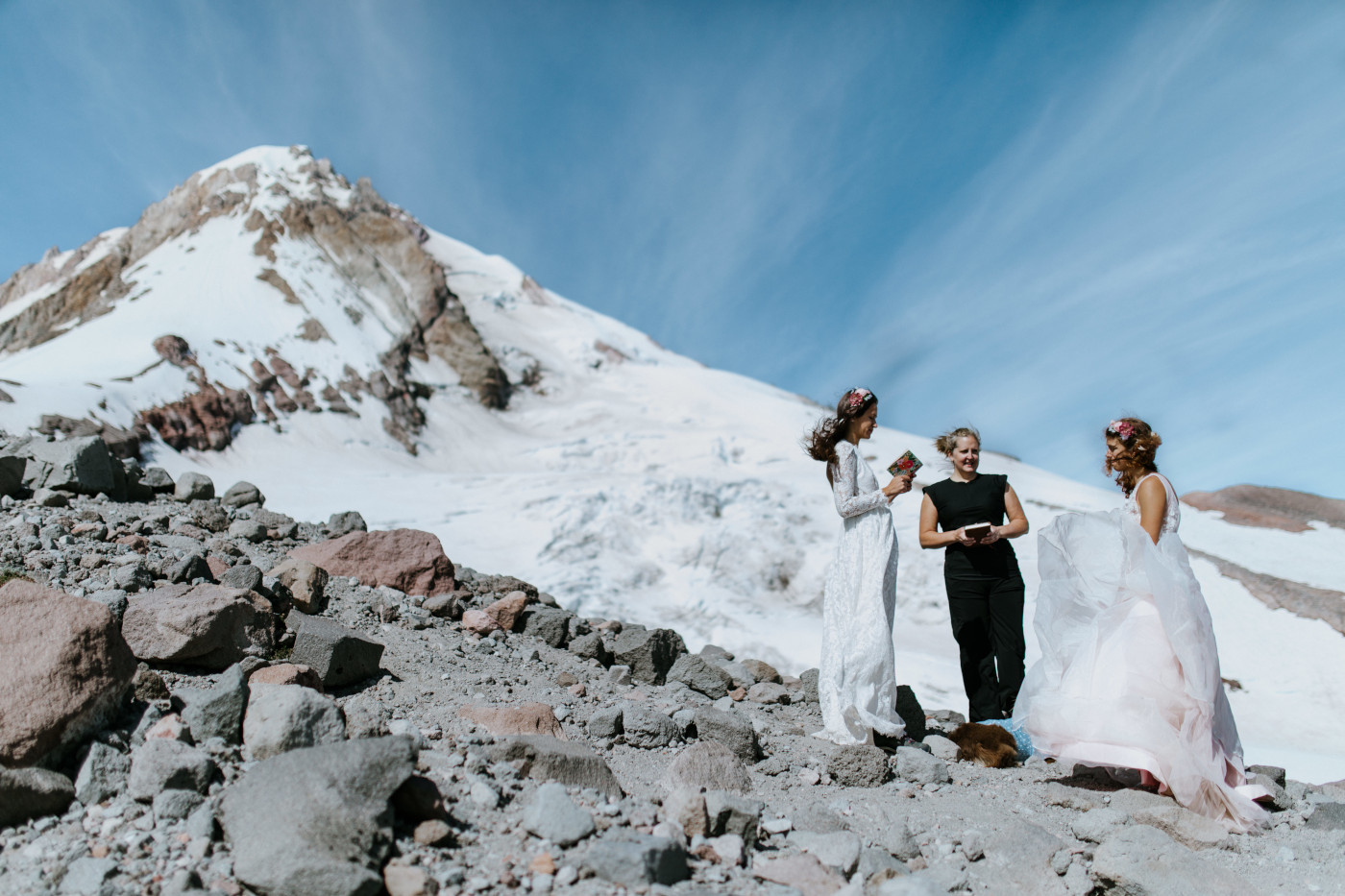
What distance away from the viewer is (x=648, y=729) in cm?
343

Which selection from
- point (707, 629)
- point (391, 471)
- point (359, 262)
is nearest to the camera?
point (707, 629)

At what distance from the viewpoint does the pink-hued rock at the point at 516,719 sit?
121 inches

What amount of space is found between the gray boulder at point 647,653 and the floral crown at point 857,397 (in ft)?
6.64

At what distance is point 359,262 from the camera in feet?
76.4

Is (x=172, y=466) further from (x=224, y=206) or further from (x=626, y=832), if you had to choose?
(x=224, y=206)

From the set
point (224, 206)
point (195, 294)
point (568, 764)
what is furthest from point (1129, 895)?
point (224, 206)

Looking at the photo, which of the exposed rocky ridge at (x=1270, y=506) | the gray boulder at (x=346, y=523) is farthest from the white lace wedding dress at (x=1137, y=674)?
the exposed rocky ridge at (x=1270, y=506)

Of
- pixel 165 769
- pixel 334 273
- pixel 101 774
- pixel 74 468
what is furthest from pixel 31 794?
pixel 334 273

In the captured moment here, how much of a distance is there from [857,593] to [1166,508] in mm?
1501

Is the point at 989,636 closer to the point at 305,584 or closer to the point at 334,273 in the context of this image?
the point at 305,584

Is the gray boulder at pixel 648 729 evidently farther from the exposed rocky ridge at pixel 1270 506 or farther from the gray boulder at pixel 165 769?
the exposed rocky ridge at pixel 1270 506

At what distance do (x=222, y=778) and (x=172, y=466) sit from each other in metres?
11.1

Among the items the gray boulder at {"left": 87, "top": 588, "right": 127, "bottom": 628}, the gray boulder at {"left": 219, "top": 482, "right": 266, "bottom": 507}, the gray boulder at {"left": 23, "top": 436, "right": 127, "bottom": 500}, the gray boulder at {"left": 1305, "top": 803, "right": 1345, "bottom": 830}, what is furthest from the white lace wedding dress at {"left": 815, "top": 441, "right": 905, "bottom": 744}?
the gray boulder at {"left": 23, "top": 436, "right": 127, "bottom": 500}

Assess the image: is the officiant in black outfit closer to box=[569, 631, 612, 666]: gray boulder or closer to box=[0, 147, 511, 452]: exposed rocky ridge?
box=[569, 631, 612, 666]: gray boulder
